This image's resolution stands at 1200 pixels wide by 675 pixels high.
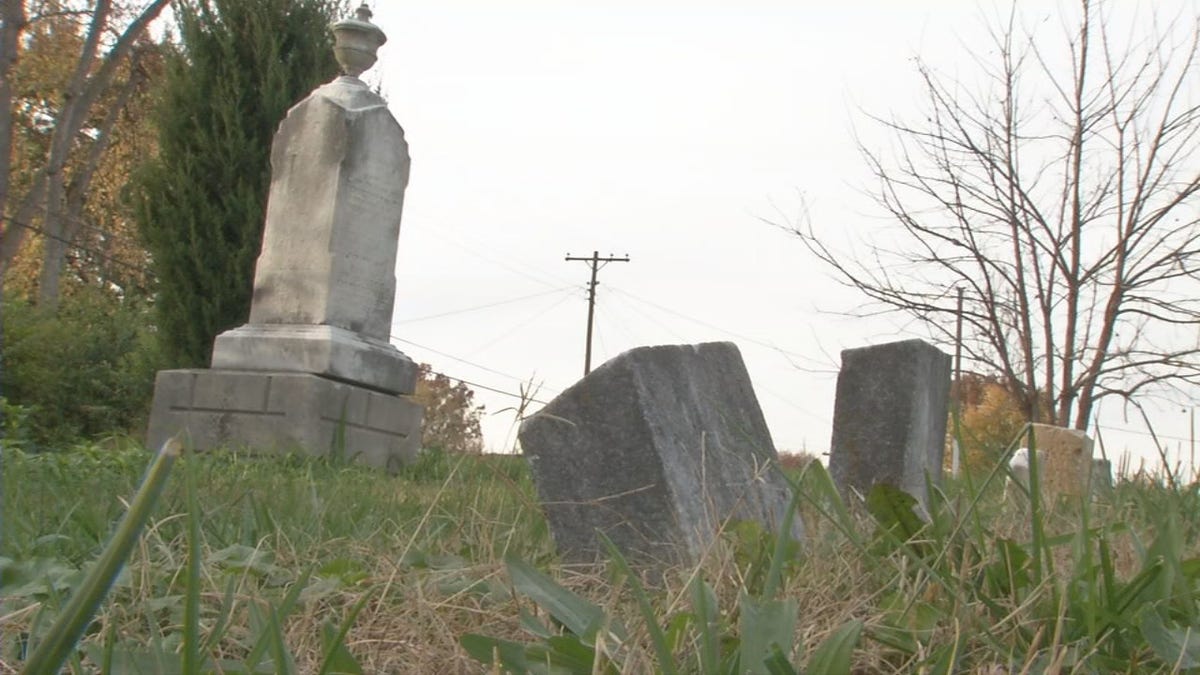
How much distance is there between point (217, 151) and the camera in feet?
40.8

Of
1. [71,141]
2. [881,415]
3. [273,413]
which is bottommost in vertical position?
[881,415]

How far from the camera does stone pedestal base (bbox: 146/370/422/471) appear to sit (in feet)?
26.3

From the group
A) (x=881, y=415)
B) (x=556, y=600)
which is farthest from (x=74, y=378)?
(x=556, y=600)

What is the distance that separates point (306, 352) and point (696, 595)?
7.10 metres

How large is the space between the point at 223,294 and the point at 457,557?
10321 mm

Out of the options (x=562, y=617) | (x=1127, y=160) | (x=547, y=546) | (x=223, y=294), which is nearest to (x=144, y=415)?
(x=223, y=294)

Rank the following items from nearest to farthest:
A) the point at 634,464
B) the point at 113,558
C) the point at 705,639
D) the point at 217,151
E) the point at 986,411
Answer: the point at 113,558 < the point at 705,639 < the point at 634,464 < the point at 217,151 < the point at 986,411

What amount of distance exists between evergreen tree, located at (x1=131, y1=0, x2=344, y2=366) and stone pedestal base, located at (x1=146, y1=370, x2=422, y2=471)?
3675 mm

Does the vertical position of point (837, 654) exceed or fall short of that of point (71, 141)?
it falls short

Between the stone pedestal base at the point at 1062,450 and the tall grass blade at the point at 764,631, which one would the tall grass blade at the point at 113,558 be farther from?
the stone pedestal base at the point at 1062,450

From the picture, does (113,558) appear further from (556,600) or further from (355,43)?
(355,43)

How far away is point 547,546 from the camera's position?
9.44 feet

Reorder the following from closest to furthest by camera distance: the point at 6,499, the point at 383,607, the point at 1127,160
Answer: the point at 383,607 < the point at 6,499 < the point at 1127,160

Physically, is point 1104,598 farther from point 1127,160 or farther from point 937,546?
point 1127,160
